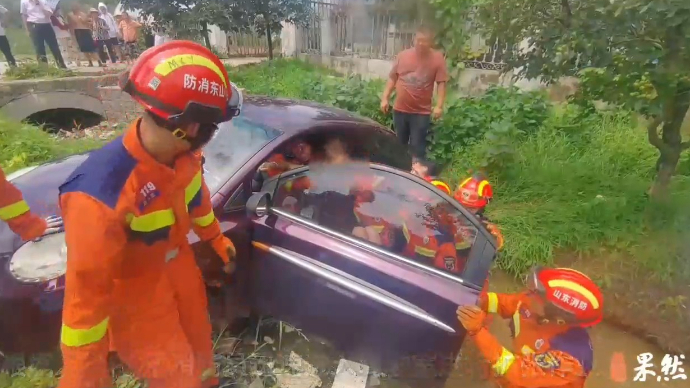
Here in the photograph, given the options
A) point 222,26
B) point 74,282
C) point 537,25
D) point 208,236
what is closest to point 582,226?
point 537,25

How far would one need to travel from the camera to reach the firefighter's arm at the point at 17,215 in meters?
1.91

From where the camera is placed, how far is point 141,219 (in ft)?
4.75

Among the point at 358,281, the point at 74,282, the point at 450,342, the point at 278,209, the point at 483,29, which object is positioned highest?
the point at 483,29

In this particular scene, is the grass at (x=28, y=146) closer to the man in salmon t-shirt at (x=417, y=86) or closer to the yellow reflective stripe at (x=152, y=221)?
the man in salmon t-shirt at (x=417, y=86)

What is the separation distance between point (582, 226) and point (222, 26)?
5237mm

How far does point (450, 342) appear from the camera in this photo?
77.4 inches

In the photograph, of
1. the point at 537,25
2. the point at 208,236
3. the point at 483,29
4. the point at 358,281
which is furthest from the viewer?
the point at 483,29

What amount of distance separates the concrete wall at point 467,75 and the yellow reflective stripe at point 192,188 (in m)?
4.19

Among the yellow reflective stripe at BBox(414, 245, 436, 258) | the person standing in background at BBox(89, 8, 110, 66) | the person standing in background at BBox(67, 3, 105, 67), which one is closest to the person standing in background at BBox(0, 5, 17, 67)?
the person standing in background at BBox(67, 3, 105, 67)

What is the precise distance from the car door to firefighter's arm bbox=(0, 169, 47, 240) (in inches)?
37.3

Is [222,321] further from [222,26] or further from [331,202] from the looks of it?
[222,26]

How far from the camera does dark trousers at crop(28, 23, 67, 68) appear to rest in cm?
640

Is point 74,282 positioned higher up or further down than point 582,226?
higher up

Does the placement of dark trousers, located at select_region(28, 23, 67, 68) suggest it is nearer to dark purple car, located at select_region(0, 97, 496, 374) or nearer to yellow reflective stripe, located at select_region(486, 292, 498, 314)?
dark purple car, located at select_region(0, 97, 496, 374)
